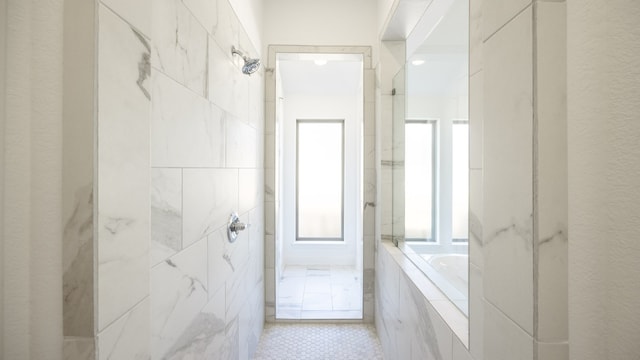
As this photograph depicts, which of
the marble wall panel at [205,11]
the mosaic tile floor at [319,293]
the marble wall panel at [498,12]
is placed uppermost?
the marble wall panel at [205,11]

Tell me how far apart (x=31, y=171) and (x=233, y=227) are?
971 millimetres

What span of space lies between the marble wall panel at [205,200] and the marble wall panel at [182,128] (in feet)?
0.15

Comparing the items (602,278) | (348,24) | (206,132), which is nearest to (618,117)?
(602,278)

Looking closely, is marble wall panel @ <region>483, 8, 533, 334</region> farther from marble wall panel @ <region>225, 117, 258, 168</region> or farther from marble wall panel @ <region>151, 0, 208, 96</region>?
marble wall panel @ <region>225, 117, 258, 168</region>

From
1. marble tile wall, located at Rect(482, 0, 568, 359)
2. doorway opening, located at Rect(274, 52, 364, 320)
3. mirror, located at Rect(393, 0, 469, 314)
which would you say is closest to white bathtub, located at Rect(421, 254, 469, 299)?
mirror, located at Rect(393, 0, 469, 314)

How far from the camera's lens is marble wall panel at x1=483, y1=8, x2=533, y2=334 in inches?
21.4

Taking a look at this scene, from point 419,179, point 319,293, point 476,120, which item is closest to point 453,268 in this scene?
point 419,179

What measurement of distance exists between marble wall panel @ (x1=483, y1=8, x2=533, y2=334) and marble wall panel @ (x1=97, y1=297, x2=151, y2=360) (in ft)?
2.39

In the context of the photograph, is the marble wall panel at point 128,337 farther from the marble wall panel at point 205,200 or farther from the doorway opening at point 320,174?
the doorway opening at point 320,174

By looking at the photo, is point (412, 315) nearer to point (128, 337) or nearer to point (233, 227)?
point (233, 227)

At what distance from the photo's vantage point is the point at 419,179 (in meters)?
1.97

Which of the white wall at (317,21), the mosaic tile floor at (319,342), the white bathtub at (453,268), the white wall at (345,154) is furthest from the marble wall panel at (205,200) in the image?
the white wall at (345,154)

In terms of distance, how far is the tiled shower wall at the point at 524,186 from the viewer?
522 mm

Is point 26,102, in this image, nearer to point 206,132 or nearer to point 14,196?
point 14,196
